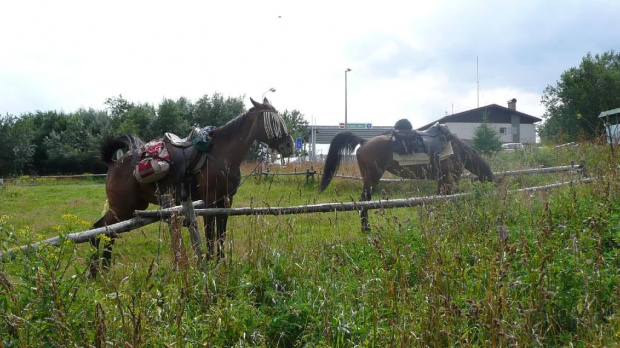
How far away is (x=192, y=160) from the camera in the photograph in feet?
18.6

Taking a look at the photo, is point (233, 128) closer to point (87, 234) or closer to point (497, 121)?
point (87, 234)

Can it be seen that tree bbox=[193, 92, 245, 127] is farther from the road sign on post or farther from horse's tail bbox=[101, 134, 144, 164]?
horse's tail bbox=[101, 134, 144, 164]

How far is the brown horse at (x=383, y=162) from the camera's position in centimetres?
834

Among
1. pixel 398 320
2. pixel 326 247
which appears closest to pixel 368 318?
pixel 398 320

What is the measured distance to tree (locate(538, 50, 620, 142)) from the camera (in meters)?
32.1

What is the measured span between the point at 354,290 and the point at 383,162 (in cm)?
572

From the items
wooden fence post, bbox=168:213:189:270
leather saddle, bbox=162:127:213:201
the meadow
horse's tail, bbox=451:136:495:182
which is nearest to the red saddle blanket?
leather saddle, bbox=162:127:213:201

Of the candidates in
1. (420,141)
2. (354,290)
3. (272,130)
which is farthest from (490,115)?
(354,290)

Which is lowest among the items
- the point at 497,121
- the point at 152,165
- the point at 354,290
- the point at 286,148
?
the point at 354,290

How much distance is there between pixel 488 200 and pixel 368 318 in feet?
8.48

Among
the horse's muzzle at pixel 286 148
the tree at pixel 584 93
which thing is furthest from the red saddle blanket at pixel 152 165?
the tree at pixel 584 93

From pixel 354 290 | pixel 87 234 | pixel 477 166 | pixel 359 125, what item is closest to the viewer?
pixel 354 290

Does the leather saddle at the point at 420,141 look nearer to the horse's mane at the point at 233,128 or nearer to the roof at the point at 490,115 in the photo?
the horse's mane at the point at 233,128

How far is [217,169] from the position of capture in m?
5.54
